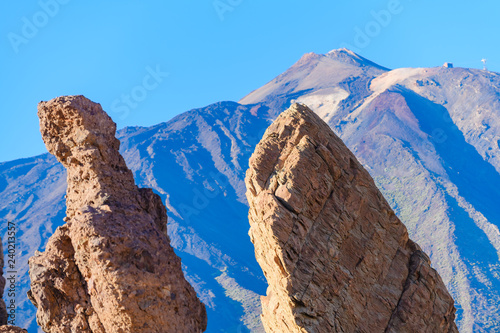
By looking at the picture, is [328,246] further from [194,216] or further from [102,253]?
[194,216]

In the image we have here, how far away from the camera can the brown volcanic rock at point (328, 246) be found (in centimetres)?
1706

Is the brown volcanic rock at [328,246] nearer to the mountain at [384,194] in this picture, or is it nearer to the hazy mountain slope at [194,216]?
the mountain at [384,194]

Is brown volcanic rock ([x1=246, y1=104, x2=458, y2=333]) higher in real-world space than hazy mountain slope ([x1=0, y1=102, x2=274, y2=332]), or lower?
lower

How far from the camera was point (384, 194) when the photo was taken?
465ft

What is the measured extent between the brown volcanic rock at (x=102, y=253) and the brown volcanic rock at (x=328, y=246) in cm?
320

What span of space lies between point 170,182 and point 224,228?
86.9ft

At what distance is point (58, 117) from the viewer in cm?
1608

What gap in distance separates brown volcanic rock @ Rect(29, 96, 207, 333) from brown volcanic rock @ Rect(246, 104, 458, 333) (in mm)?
3198

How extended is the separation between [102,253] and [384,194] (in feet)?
434

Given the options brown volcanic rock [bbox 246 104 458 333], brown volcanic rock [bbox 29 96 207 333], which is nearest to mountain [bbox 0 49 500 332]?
brown volcanic rock [bbox 246 104 458 333]

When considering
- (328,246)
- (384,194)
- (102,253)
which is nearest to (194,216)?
(384,194)

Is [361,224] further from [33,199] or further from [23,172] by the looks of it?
[23,172]

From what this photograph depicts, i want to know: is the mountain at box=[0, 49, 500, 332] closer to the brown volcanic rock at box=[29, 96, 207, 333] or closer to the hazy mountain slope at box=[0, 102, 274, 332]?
the hazy mountain slope at box=[0, 102, 274, 332]

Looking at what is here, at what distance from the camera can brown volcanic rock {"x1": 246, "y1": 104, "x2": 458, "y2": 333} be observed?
56.0 ft
